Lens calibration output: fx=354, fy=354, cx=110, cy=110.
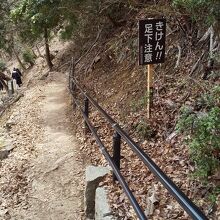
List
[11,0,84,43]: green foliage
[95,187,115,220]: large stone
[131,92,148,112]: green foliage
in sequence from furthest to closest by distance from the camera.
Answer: [11,0,84,43]: green foliage < [131,92,148,112]: green foliage < [95,187,115,220]: large stone

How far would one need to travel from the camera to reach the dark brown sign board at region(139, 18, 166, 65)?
6535mm

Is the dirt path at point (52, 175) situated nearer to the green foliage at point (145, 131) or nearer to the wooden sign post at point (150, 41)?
the green foliage at point (145, 131)

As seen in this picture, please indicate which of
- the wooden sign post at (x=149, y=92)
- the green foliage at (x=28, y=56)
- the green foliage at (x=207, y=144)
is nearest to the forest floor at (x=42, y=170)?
the wooden sign post at (x=149, y=92)

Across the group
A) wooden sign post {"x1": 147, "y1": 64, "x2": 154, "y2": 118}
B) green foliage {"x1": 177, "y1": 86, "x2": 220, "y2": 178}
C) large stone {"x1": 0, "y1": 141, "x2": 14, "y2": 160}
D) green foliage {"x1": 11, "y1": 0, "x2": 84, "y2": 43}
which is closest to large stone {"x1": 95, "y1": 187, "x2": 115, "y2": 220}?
green foliage {"x1": 177, "y1": 86, "x2": 220, "y2": 178}

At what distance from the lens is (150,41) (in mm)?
6633

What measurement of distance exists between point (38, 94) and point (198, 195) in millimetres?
11783

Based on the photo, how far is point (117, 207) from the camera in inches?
169

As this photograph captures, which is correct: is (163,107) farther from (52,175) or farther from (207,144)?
(207,144)

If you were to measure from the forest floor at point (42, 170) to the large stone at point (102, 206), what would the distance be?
80 centimetres

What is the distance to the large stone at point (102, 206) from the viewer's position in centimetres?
420

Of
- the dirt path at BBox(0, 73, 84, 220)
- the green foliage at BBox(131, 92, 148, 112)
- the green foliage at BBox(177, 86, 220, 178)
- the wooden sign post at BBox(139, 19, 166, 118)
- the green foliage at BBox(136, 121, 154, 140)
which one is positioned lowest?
the dirt path at BBox(0, 73, 84, 220)

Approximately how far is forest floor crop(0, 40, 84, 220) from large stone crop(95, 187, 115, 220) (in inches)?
31.3

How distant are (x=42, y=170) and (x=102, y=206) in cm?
289

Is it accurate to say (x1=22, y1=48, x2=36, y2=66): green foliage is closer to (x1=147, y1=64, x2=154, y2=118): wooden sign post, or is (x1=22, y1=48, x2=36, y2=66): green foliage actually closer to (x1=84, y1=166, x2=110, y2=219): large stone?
(x1=147, y1=64, x2=154, y2=118): wooden sign post
